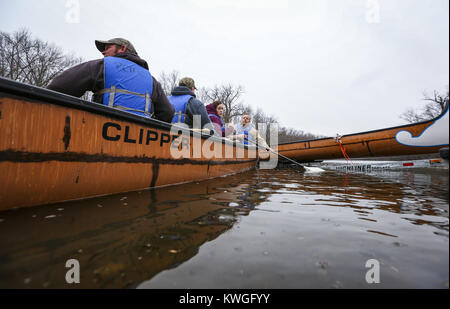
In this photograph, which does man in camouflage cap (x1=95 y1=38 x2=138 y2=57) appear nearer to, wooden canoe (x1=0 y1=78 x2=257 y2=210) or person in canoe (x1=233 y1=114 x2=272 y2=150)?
wooden canoe (x1=0 y1=78 x2=257 y2=210)

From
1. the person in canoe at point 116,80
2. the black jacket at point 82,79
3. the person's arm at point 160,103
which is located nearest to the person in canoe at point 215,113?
the person's arm at point 160,103

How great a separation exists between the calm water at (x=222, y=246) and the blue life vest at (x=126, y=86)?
1.47 meters

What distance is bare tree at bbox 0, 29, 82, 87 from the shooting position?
17.1 m

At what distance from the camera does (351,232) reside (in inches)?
45.8

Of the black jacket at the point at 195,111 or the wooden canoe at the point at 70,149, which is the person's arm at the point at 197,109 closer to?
the black jacket at the point at 195,111

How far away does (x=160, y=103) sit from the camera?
10.5 ft

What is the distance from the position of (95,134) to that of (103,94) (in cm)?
84

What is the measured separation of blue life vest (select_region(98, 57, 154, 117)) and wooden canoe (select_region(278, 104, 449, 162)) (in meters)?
6.54

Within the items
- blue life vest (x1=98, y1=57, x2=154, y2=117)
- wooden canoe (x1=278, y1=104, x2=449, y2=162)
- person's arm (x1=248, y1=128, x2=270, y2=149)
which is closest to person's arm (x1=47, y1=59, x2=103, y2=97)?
blue life vest (x1=98, y1=57, x2=154, y2=117)

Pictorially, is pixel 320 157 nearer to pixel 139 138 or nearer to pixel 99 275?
pixel 139 138

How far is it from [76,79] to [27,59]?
2337 cm

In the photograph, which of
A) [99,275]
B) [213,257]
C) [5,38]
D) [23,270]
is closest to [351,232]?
[213,257]

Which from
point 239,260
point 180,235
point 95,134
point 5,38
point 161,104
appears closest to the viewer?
point 239,260

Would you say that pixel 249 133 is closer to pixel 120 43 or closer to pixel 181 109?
pixel 181 109
